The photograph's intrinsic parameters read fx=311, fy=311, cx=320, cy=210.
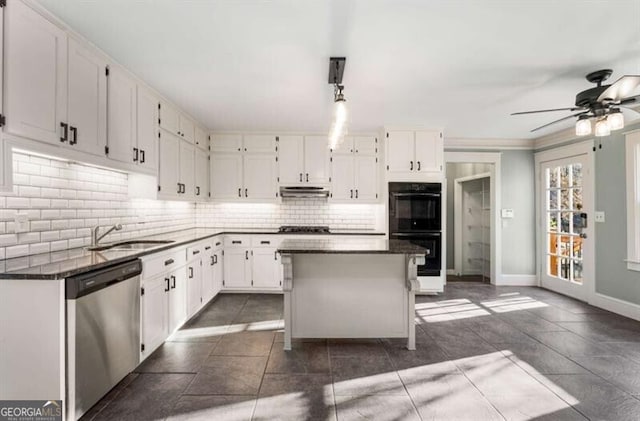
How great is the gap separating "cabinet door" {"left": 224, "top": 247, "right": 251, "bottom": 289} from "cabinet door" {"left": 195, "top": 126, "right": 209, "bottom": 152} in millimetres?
1634

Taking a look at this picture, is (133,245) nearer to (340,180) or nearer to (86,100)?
(86,100)

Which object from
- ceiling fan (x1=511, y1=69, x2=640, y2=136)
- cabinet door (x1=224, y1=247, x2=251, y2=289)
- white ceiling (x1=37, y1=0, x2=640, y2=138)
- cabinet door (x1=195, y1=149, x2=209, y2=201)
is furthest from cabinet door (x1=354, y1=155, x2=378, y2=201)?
ceiling fan (x1=511, y1=69, x2=640, y2=136)

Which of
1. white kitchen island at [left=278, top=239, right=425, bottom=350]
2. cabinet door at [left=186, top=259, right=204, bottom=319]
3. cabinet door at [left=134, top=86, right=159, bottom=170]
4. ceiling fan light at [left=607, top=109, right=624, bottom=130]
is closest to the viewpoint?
ceiling fan light at [left=607, top=109, right=624, bottom=130]

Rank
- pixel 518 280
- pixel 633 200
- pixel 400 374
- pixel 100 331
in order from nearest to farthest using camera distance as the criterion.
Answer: pixel 100 331
pixel 400 374
pixel 633 200
pixel 518 280

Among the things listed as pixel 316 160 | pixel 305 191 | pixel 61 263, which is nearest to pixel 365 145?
pixel 316 160

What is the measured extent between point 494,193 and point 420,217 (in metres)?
1.75

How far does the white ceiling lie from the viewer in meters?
1.98

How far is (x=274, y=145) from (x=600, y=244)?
16.0 feet

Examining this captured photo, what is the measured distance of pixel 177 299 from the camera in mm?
3232

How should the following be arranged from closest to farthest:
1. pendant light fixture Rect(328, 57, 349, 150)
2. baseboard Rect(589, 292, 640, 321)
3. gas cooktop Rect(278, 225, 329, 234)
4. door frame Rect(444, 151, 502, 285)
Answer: pendant light fixture Rect(328, 57, 349, 150) → baseboard Rect(589, 292, 640, 321) → gas cooktop Rect(278, 225, 329, 234) → door frame Rect(444, 151, 502, 285)

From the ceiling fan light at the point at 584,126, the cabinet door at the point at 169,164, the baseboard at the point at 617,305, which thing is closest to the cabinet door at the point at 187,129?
the cabinet door at the point at 169,164

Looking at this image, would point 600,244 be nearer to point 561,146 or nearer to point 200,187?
point 561,146

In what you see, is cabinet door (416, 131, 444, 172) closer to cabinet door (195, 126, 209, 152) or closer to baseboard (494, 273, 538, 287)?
baseboard (494, 273, 538, 287)

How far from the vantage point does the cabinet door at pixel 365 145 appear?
507cm
